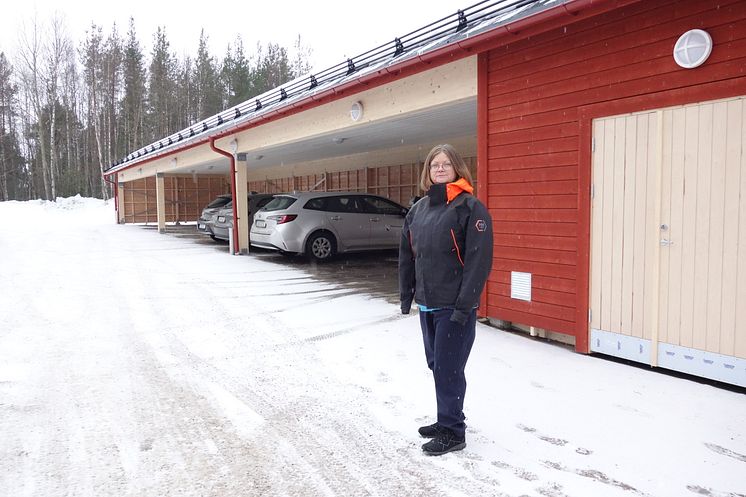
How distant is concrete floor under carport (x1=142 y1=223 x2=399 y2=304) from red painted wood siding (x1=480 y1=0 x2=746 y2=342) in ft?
7.43

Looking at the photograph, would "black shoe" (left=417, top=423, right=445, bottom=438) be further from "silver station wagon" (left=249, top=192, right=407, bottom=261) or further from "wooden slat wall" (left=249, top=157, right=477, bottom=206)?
"wooden slat wall" (left=249, top=157, right=477, bottom=206)

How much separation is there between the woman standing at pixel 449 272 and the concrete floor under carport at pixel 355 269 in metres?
4.11

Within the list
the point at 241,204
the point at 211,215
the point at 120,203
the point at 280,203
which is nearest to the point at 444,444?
the point at 280,203

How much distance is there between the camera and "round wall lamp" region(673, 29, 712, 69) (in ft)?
12.3

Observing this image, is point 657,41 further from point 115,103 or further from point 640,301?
point 115,103

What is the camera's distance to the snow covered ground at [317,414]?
2598 mm

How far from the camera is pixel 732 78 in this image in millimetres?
3625

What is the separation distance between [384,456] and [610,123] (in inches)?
130

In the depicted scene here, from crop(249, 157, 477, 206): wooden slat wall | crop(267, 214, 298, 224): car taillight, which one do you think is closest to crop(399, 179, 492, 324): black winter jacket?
crop(267, 214, 298, 224): car taillight

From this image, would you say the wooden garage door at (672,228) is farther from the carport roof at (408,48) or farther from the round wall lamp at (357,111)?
the round wall lamp at (357,111)

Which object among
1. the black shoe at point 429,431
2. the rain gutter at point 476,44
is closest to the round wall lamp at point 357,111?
the rain gutter at point 476,44

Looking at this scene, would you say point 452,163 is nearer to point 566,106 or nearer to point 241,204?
point 566,106

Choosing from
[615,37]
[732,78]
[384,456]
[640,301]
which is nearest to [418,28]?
[615,37]

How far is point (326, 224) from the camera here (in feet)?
35.4
